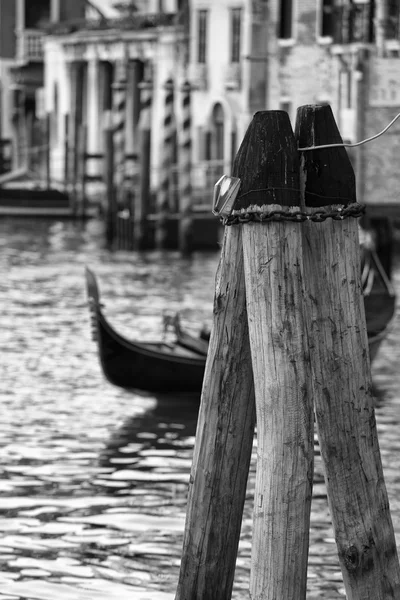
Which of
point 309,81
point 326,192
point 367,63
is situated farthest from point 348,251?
point 309,81

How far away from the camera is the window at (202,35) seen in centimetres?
2598

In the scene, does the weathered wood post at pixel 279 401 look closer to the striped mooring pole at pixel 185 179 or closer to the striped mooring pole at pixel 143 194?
the striped mooring pole at pixel 185 179

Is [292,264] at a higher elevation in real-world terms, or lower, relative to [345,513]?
higher

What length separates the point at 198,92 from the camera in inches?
1032

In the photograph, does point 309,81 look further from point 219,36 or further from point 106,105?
point 106,105

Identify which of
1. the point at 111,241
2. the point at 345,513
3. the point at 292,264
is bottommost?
the point at 111,241

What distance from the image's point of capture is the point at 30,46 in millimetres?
36719

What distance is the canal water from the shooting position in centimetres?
566

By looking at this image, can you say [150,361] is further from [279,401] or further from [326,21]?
[326,21]

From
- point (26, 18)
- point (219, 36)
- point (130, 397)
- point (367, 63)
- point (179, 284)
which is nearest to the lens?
point (130, 397)

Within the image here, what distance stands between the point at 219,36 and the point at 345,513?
2194cm

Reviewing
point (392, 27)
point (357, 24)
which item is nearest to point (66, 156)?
point (357, 24)

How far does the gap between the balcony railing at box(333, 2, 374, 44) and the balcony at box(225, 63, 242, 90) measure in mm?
3845

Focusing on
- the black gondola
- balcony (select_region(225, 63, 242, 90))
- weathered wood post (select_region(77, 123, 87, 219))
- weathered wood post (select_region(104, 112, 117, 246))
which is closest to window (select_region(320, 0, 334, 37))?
balcony (select_region(225, 63, 242, 90))
